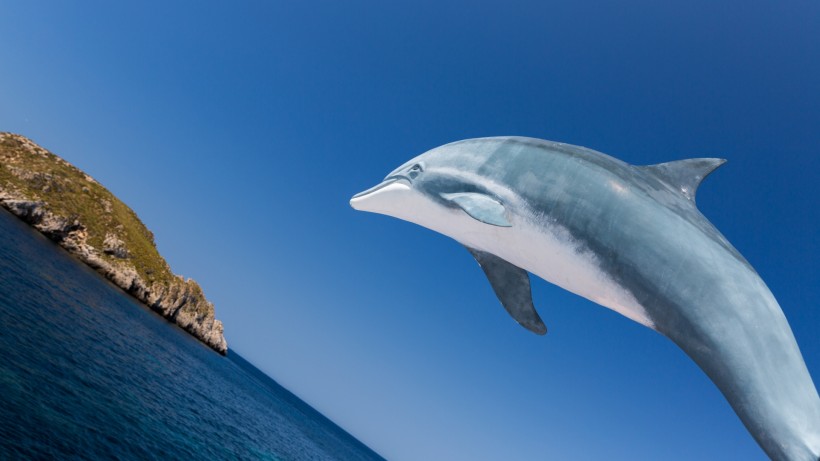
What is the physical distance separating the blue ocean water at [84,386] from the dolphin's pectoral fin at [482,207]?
14335 mm

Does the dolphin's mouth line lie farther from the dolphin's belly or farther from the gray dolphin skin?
the dolphin's belly

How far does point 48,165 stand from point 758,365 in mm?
100166

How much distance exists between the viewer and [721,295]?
3.16 m

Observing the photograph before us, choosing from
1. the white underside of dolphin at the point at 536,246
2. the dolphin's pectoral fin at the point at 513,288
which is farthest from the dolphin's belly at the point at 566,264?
the dolphin's pectoral fin at the point at 513,288

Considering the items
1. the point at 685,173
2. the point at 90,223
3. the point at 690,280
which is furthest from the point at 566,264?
the point at 90,223

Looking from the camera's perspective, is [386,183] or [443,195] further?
[386,183]

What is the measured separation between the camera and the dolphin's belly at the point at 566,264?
345cm

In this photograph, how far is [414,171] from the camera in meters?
4.99

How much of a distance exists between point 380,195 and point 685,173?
9.23 ft

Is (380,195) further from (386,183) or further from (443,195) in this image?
(443,195)

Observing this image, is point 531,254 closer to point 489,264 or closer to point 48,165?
point 489,264

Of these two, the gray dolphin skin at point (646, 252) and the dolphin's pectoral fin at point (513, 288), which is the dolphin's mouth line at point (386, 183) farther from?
the dolphin's pectoral fin at point (513, 288)

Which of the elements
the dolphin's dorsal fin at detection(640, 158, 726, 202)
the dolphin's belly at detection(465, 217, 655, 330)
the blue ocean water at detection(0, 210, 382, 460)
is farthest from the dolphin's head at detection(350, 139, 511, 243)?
the blue ocean water at detection(0, 210, 382, 460)

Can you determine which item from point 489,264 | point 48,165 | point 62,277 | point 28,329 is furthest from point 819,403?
point 48,165
